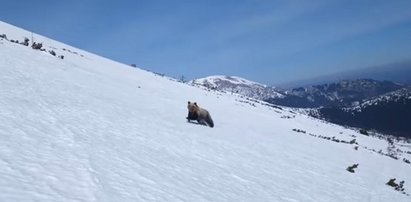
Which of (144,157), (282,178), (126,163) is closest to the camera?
(126,163)

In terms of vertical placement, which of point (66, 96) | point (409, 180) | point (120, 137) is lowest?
Result: point (409, 180)

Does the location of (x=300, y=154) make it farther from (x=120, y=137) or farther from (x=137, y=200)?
(x=137, y=200)

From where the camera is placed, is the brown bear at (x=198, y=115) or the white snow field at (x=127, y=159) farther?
the brown bear at (x=198, y=115)

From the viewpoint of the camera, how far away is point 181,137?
15406mm

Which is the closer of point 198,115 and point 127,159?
point 127,159

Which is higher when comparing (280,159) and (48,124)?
(48,124)

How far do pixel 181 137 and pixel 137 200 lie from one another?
27.6ft

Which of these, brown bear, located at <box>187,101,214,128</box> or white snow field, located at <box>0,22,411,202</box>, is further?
brown bear, located at <box>187,101,214,128</box>

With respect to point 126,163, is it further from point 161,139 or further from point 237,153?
point 237,153

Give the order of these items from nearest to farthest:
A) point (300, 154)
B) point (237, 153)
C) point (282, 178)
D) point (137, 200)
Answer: point (137, 200) → point (282, 178) → point (237, 153) → point (300, 154)

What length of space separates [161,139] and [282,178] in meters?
4.27

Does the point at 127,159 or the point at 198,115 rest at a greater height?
the point at 198,115

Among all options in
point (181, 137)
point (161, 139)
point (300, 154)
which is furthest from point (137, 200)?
point (300, 154)

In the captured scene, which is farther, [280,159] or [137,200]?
[280,159]
